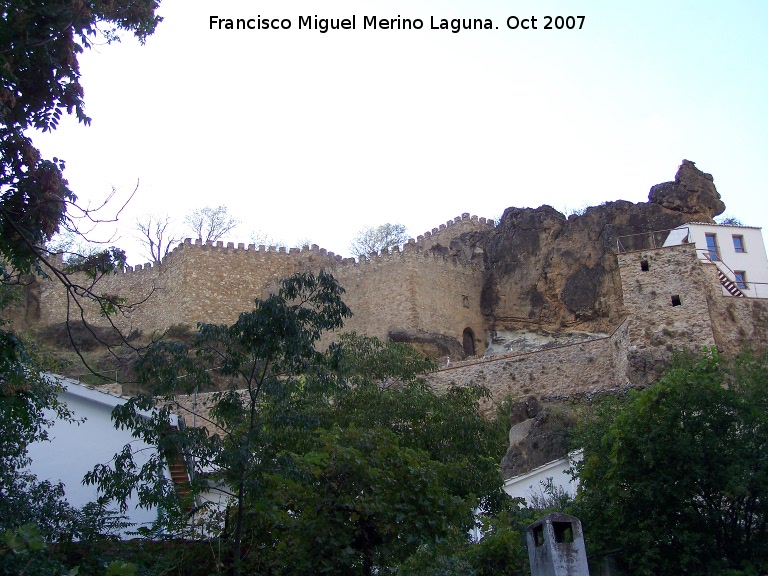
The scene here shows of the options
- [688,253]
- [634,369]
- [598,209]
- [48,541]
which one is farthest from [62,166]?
[598,209]

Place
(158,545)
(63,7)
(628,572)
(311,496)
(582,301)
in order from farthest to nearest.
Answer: (582,301)
(628,572)
(158,545)
(311,496)
(63,7)

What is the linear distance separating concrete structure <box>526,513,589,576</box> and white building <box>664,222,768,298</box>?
73.4ft

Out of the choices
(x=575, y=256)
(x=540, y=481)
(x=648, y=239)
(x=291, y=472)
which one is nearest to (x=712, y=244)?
(x=648, y=239)

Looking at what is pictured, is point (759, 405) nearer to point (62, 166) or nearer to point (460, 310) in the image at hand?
point (62, 166)

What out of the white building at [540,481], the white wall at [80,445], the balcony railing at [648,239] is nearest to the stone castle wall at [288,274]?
the balcony railing at [648,239]

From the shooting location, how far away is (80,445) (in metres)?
16.7

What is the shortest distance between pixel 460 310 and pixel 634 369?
1272 cm

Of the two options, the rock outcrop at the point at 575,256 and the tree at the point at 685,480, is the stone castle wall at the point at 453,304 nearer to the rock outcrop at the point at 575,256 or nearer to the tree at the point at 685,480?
the rock outcrop at the point at 575,256

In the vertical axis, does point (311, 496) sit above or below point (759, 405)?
below

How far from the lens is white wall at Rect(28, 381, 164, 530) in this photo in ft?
52.6

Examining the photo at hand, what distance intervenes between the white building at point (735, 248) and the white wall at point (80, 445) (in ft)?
76.9

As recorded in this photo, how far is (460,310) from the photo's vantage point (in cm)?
3866

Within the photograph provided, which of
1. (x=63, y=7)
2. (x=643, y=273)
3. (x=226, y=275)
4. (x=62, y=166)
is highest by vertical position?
(x=226, y=275)

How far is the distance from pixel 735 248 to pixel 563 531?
24830 millimetres
